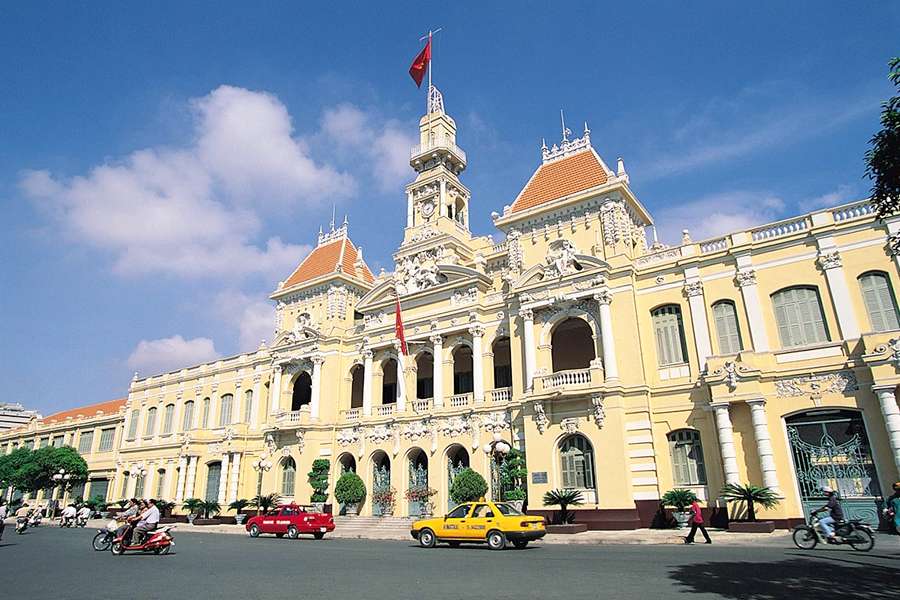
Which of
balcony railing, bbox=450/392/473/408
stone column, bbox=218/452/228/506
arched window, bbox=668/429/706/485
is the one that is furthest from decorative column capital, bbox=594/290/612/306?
stone column, bbox=218/452/228/506

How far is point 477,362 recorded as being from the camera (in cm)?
3033

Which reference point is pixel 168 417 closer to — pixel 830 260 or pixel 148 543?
pixel 148 543

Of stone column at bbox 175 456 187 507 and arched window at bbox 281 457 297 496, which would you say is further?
stone column at bbox 175 456 187 507

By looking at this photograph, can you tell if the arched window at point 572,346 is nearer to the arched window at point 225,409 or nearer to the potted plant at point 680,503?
the potted plant at point 680,503

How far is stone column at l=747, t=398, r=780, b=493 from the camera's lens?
69.4 feet

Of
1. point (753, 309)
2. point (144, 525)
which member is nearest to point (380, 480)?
point (144, 525)

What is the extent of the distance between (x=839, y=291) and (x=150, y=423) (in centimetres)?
Result: 4715

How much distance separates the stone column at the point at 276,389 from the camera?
37.5m

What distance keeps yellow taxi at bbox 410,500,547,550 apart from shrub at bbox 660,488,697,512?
6.80 metres

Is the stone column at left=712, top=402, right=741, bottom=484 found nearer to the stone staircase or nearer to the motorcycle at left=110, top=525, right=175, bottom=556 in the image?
the stone staircase

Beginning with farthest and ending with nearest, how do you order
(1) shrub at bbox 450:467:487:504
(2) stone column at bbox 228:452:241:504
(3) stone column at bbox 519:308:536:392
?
(2) stone column at bbox 228:452:241:504
(3) stone column at bbox 519:308:536:392
(1) shrub at bbox 450:467:487:504

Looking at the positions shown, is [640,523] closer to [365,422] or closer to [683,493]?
[683,493]

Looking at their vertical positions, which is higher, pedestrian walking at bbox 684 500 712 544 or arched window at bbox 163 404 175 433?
arched window at bbox 163 404 175 433

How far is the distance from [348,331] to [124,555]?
856 inches
